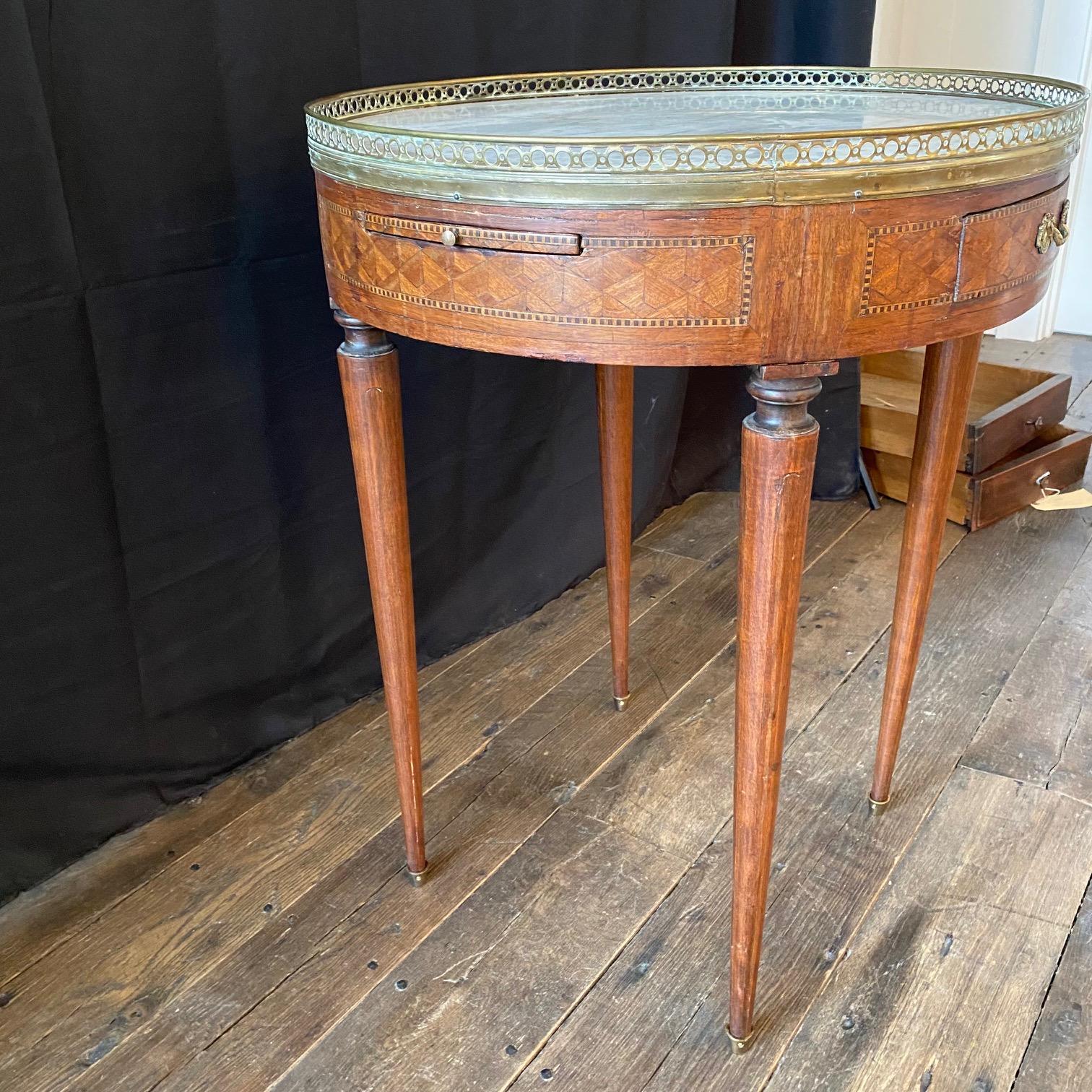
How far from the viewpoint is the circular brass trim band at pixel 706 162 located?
64cm

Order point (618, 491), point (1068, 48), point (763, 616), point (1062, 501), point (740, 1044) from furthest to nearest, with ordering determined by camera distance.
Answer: point (1068, 48), point (1062, 501), point (618, 491), point (740, 1044), point (763, 616)

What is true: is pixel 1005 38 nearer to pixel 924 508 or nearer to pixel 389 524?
pixel 924 508

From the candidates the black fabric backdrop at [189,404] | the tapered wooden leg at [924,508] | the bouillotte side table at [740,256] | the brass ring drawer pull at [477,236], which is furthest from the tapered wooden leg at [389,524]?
the tapered wooden leg at [924,508]

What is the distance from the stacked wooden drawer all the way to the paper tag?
2 centimetres

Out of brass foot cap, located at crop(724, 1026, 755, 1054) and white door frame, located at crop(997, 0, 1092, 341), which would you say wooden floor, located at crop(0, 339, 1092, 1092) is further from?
white door frame, located at crop(997, 0, 1092, 341)

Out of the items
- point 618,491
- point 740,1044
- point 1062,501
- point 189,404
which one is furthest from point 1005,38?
point 740,1044

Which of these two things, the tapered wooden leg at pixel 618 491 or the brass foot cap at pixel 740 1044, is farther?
the tapered wooden leg at pixel 618 491

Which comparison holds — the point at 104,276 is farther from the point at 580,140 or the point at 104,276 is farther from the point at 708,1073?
the point at 708,1073

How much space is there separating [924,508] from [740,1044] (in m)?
0.51

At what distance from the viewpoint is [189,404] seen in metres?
1.08

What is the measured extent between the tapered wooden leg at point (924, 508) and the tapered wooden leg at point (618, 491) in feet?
1.05

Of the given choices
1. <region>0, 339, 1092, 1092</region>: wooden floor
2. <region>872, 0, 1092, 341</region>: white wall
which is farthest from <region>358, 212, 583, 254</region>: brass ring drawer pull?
<region>872, 0, 1092, 341</region>: white wall

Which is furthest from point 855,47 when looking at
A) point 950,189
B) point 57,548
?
point 57,548

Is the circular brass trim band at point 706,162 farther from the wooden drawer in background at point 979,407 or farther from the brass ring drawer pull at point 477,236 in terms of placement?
the wooden drawer in background at point 979,407
